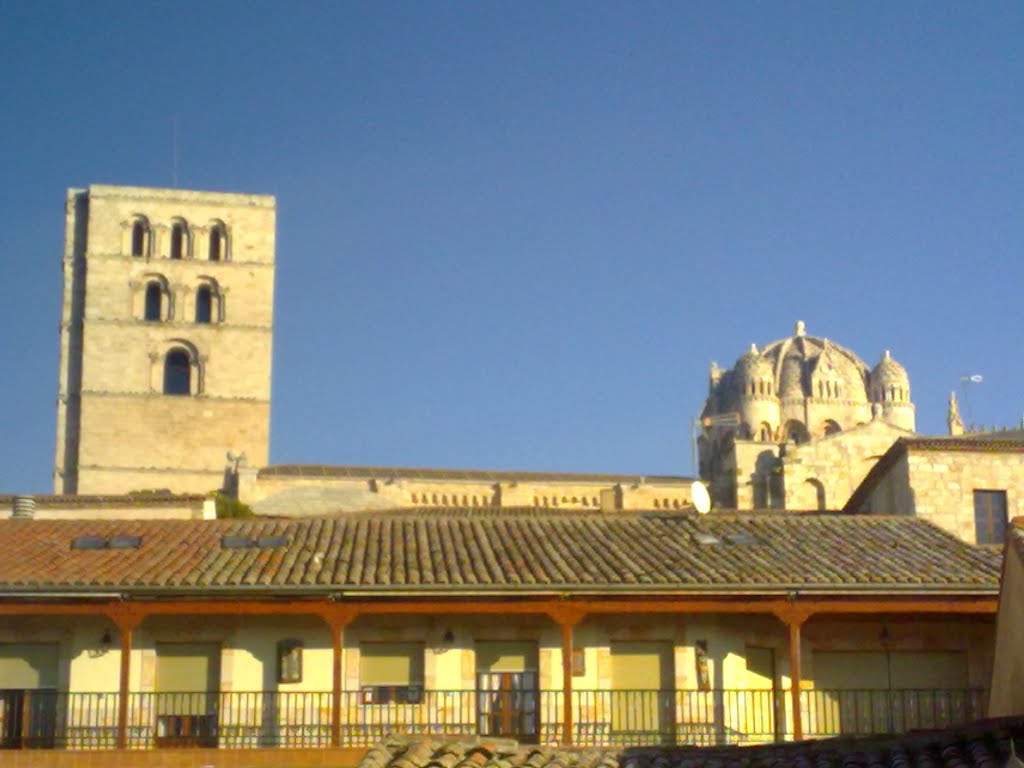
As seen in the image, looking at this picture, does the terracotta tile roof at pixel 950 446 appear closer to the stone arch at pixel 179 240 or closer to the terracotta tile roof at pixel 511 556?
the terracotta tile roof at pixel 511 556

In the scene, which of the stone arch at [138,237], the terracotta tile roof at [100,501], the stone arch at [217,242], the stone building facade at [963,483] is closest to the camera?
the stone building facade at [963,483]

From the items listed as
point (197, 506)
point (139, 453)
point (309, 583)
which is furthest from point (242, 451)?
point (309, 583)

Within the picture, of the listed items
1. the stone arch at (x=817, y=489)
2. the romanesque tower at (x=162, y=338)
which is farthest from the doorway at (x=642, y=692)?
the romanesque tower at (x=162, y=338)

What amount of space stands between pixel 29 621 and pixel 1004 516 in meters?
20.6

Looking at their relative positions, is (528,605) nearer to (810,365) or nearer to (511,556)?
(511,556)

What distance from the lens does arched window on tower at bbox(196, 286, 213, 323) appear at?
8569 centimetres

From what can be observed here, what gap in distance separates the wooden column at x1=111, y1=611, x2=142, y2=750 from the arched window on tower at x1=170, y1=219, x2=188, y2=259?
61227 millimetres

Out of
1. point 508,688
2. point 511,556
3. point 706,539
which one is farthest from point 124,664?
point 706,539

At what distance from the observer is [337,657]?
83.3 feet

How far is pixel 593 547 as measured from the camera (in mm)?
29062

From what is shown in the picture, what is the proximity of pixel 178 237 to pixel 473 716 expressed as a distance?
2469 inches

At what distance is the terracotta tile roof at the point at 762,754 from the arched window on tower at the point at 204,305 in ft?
233

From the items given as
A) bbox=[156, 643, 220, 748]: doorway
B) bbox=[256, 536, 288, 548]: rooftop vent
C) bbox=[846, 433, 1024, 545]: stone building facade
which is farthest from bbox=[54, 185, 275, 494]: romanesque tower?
bbox=[156, 643, 220, 748]: doorway

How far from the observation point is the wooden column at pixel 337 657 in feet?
82.0
